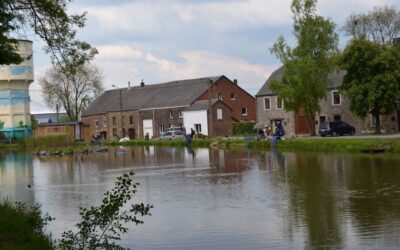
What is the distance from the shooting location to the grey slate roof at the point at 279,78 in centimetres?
6544

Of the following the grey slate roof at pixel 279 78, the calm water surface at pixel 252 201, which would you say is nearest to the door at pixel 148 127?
the grey slate roof at pixel 279 78

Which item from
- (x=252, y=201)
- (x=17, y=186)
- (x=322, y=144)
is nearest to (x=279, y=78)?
(x=322, y=144)

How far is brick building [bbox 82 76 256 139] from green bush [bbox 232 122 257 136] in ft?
13.7

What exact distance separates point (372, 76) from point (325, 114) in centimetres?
1611

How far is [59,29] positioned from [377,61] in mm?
40663

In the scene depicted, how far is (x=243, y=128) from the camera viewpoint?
7825cm

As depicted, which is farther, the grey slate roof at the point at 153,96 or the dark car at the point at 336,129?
the grey slate roof at the point at 153,96

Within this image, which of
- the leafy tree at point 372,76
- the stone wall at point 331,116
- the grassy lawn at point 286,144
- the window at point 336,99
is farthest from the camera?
the window at point 336,99

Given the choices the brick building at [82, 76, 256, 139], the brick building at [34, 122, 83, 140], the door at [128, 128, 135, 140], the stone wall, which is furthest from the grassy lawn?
the door at [128, 128, 135, 140]

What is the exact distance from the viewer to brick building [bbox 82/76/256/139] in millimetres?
89000

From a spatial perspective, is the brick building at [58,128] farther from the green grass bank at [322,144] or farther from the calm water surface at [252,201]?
the calm water surface at [252,201]

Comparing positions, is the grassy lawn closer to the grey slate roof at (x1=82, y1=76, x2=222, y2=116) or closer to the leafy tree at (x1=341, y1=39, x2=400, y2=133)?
the leafy tree at (x1=341, y1=39, x2=400, y2=133)

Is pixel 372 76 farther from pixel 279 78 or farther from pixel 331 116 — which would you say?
pixel 279 78

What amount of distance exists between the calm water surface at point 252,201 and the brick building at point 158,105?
48751mm
